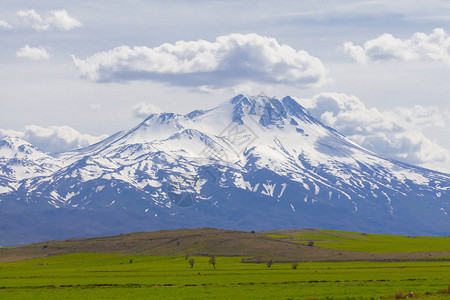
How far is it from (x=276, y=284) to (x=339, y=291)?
16912 millimetres

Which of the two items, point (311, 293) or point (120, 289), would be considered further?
point (120, 289)

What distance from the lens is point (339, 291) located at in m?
75.2

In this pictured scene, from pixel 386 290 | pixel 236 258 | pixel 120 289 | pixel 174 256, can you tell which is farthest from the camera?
pixel 174 256

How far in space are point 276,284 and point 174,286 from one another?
14.9 metres

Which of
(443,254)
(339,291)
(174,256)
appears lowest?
(174,256)

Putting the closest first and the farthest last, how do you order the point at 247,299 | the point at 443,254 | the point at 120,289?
the point at 247,299
the point at 120,289
the point at 443,254

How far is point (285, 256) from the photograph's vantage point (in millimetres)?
187500

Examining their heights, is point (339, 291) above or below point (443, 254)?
above

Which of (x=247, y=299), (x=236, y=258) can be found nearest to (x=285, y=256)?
(x=236, y=258)

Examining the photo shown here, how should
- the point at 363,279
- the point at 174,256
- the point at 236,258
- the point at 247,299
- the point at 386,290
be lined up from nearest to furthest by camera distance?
the point at 247,299 → the point at 386,290 → the point at 363,279 → the point at 236,258 → the point at 174,256

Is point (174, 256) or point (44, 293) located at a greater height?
point (44, 293)

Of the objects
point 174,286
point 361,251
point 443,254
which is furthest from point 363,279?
point 361,251

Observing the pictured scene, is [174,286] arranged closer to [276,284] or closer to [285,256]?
[276,284]

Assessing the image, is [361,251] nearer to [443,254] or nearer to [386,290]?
[443,254]
